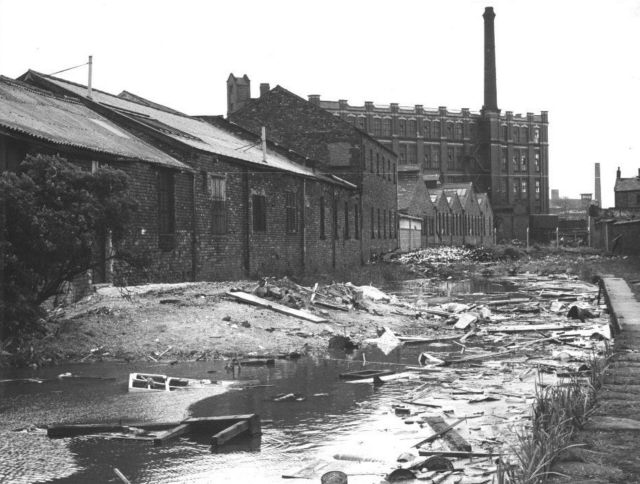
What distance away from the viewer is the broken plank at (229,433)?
599 cm

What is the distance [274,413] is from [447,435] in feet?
6.69

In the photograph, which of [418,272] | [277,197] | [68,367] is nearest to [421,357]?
[68,367]

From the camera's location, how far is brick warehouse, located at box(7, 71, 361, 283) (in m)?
18.7

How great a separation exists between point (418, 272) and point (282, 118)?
456 inches

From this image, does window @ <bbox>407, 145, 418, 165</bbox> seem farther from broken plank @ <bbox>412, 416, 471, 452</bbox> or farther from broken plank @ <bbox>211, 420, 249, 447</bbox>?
broken plank @ <bbox>211, 420, 249, 447</bbox>

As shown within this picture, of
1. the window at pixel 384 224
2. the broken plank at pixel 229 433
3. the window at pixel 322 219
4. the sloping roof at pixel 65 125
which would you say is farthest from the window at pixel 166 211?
the window at pixel 384 224

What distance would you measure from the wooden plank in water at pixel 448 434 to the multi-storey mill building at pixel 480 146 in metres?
78.6

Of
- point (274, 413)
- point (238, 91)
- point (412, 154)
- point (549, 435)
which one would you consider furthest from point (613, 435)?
point (412, 154)

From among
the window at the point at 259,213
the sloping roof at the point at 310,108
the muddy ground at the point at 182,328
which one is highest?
the sloping roof at the point at 310,108

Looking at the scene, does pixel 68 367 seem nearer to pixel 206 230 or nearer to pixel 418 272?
pixel 206 230

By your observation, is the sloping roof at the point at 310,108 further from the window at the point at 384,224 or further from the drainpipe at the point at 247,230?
the drainpipe at the point at 247,230

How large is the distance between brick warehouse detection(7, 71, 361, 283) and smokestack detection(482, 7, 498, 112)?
177 ft

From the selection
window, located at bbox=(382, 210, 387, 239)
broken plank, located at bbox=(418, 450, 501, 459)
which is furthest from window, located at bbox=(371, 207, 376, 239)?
broken plank, located at bbox=(418, 450, 501, 459)

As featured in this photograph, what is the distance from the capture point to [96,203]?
35.3 ft
